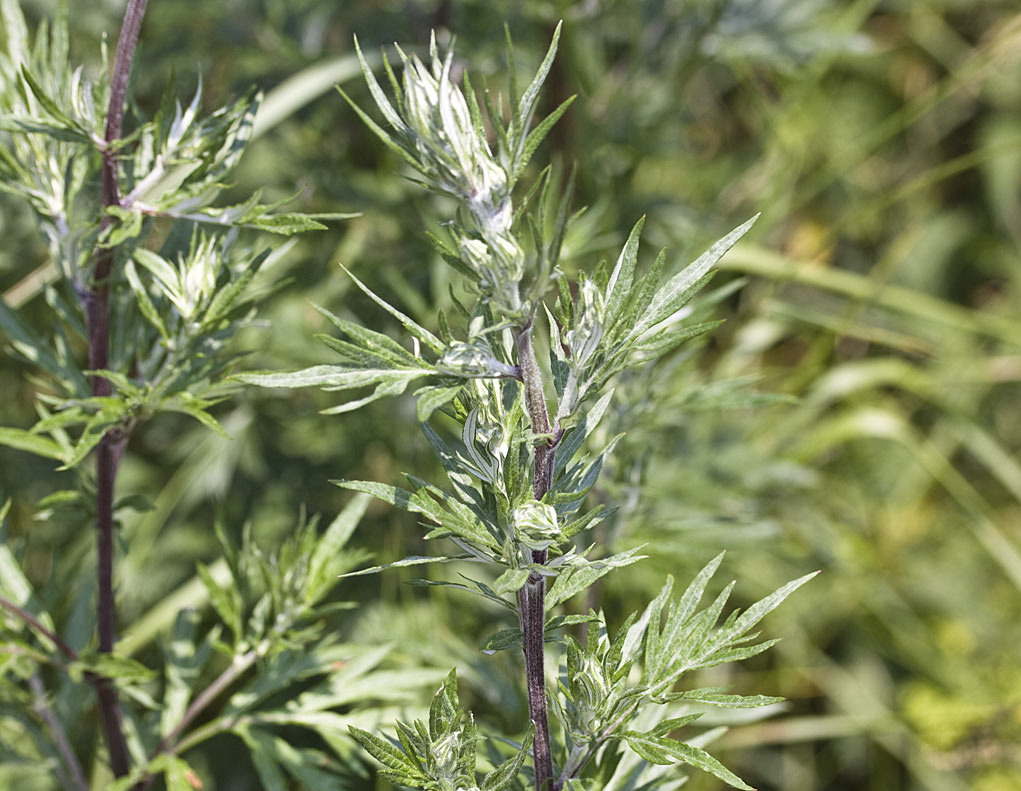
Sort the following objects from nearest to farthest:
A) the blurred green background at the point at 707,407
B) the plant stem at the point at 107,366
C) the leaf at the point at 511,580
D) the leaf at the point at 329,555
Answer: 1. the leaf at the point at 511,580
2. the plant stem at the point at 107,366
3. the leaf at the point at 329,555
4. the blurred green background at the point at 707,407

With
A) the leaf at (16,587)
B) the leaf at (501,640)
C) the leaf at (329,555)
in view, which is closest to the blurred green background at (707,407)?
the leaf at (16,587)

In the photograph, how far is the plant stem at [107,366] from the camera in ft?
1.73

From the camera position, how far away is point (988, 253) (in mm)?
1836

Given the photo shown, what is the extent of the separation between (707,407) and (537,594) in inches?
13.4

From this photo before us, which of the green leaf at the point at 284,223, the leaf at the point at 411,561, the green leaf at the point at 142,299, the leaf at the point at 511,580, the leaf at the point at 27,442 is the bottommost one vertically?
the leaf at the point at 511,580

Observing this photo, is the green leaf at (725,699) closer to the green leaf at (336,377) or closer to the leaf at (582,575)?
the leaf at (582,575)

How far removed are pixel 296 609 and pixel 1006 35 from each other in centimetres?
129

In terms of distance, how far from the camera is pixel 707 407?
30.3 inches

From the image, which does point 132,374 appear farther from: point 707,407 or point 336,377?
point 707,407

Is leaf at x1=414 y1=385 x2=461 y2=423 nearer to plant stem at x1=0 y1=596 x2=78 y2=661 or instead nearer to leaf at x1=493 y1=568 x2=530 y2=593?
leaf at x1=493 y1=568 x2=530 y2=593

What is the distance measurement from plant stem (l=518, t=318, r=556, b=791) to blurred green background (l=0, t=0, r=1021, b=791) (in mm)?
265

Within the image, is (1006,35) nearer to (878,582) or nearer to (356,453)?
(878,582)

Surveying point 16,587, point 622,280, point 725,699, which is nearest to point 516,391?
point 622,280

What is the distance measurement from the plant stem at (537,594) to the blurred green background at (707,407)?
0.26 metres
